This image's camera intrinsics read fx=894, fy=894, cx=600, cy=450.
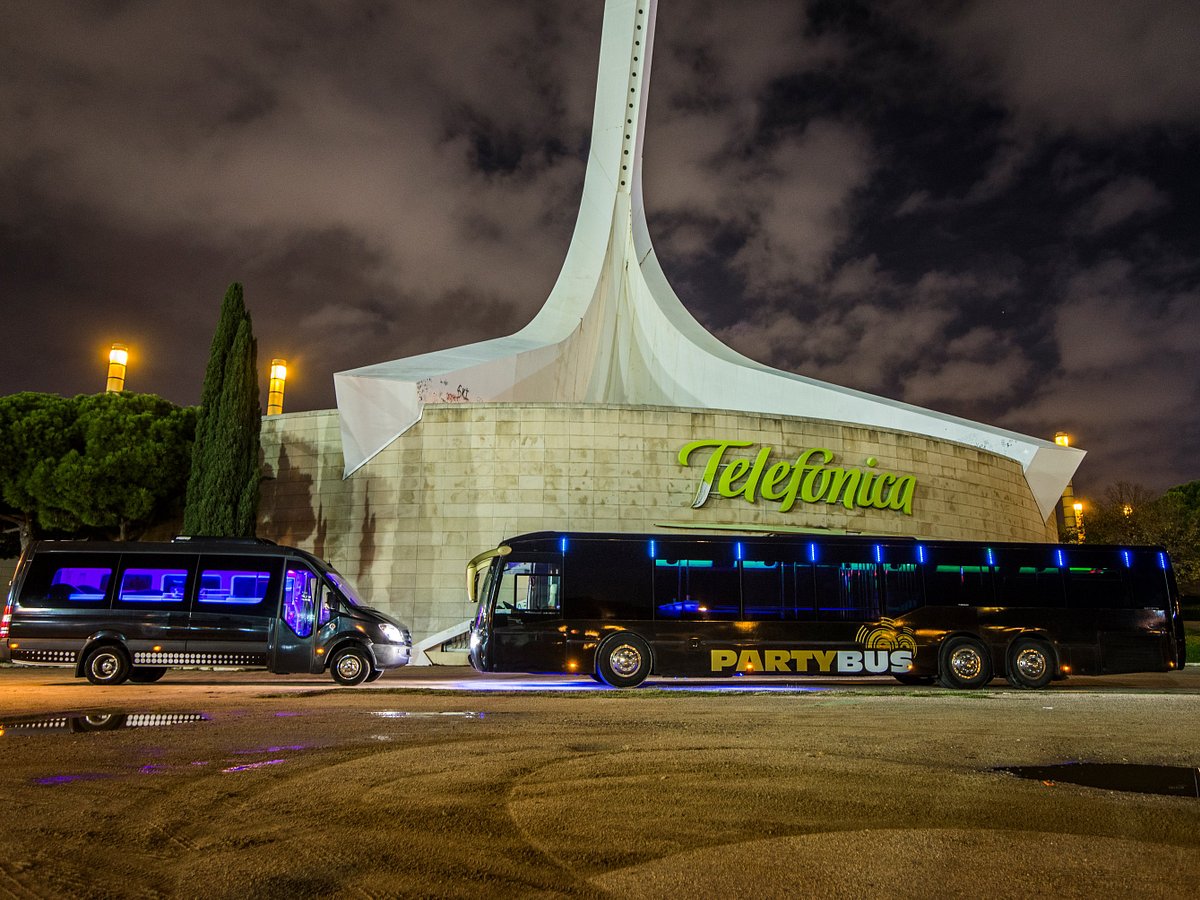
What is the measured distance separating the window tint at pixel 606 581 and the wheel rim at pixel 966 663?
178 inches

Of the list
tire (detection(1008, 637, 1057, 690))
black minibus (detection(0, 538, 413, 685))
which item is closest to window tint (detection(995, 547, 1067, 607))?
tire (detection(1008, 637, 1057, 690))

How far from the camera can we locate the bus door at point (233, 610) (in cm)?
1327

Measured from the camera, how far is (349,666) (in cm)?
1326

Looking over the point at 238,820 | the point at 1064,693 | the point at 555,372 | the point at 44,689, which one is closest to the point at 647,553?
the point at 1064,693

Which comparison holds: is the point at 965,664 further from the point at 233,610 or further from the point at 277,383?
the point at 277,383

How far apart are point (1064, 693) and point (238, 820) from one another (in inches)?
439

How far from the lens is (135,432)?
2044 centimetres

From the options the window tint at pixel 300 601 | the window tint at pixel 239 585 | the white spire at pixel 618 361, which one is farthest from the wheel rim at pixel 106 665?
the white spire at pixel 618 361

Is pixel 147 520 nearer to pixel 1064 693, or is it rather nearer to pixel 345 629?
pixel 345 629

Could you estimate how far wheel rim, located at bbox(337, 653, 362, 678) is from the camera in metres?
13.2

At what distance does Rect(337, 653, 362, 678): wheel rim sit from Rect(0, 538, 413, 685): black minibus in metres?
0.02

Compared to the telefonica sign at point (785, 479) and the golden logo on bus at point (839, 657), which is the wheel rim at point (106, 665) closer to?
the golden logo on bus at point (839, 657)

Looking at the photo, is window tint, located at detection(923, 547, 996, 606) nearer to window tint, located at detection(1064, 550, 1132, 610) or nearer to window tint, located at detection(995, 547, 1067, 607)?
window tint, located at detection(995, 547, 1067, 607)

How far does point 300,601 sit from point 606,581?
470 cm
